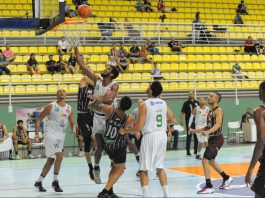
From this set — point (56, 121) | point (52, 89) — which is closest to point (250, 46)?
point (52, 89)

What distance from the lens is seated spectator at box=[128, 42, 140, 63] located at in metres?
23.3

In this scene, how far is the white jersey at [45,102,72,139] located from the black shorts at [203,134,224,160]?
9.50 ft

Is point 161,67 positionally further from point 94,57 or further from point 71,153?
point 71,153

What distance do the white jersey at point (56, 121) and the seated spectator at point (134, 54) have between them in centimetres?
1244

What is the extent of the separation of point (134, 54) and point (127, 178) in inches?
442

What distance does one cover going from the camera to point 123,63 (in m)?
22.4

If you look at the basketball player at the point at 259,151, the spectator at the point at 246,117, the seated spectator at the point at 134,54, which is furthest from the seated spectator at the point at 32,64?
the basketball player at the point at 259,151

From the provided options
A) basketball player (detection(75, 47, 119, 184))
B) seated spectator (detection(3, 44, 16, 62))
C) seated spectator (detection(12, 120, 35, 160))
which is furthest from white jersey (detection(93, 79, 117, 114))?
seated spectator (detection(3, 44, 16, 62))

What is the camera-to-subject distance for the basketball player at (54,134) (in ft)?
35.8

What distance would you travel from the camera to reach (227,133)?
22500mm

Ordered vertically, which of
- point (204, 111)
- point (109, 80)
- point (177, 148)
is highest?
point (109, 80)

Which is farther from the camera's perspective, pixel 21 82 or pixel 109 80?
pixel 21 82

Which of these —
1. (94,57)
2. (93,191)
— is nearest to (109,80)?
(93,191)

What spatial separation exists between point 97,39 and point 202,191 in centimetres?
1518
